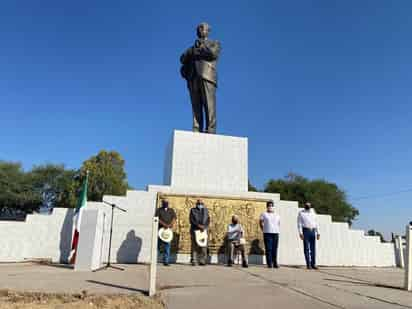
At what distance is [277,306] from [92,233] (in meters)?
4.63

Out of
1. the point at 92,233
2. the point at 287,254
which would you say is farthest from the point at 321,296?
the point at 287,254

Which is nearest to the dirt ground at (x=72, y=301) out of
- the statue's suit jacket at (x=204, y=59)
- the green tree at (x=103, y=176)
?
the statue's suit jacket at (x=204, y=59)

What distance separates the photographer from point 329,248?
10.1 meters

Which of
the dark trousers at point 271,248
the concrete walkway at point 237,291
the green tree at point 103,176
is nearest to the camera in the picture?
the concrete walkway at point 237,291

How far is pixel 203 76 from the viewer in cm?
1103

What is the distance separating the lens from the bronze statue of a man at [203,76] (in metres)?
11.0

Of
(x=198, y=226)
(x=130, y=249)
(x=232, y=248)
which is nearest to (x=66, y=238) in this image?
(x=130, y=249)

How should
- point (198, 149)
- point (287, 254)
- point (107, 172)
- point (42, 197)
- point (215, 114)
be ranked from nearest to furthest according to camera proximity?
1. point (287, 254)
2. point (198, 149)
3. point (215, 114)
4. point (107, 172)
5. point (42, 197)

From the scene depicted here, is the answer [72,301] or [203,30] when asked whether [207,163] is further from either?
[72,301]

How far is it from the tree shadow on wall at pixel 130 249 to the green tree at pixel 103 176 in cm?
2387

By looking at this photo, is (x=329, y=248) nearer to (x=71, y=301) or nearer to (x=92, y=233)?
(x=92, y=233)

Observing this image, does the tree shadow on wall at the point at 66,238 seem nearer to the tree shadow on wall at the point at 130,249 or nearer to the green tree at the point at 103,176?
the tree shadow on wall at the point at 130,249

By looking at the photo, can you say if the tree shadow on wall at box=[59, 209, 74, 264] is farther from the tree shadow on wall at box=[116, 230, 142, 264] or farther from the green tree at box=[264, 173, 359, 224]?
the green tree at box=[264, 173, 359, 224]

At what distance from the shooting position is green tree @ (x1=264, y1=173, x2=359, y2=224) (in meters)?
35.5
